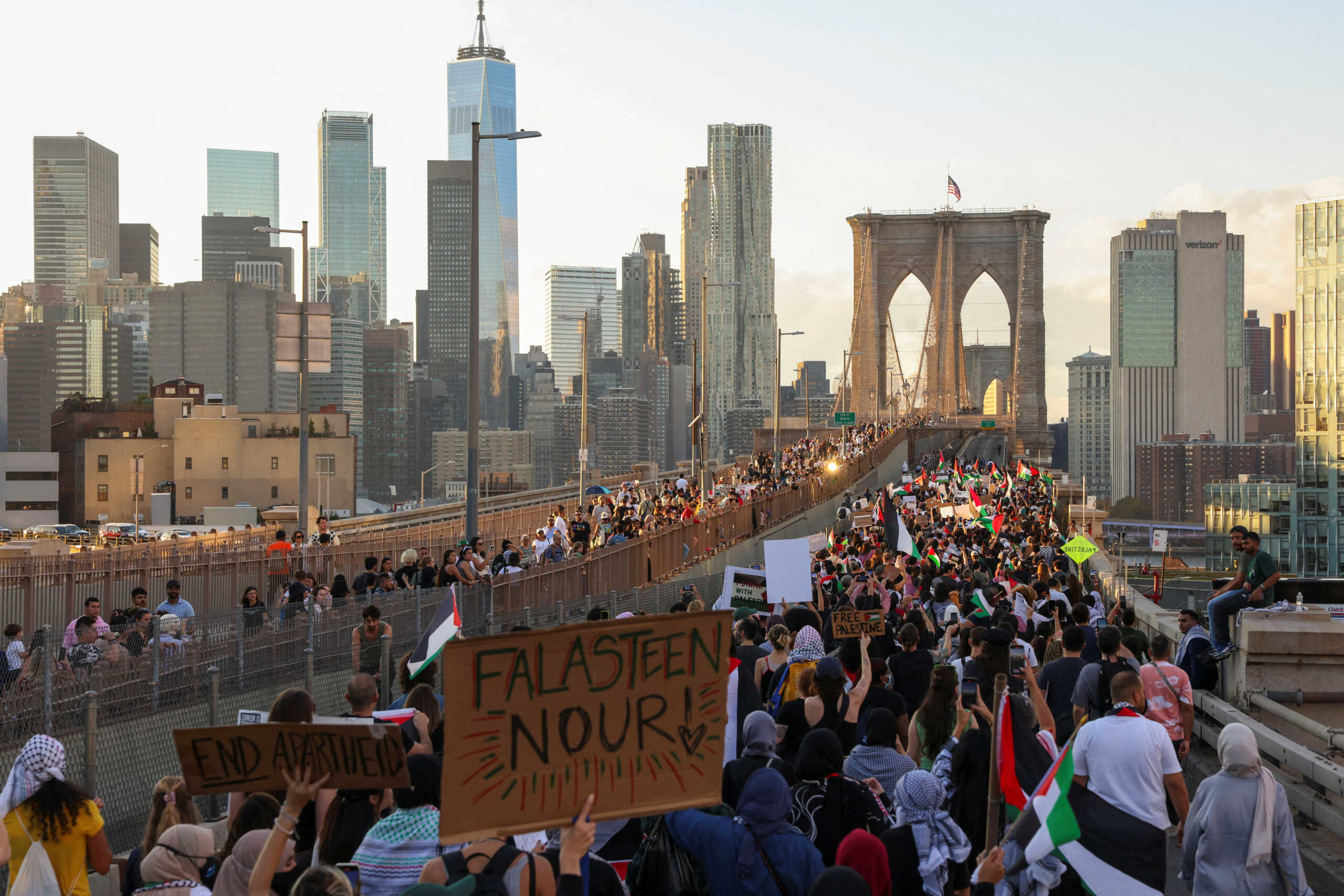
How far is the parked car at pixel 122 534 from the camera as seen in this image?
141 feet

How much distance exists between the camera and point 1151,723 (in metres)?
6.72

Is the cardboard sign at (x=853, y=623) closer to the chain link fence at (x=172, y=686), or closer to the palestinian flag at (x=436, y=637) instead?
the chain link fence at (x=172, y=686)

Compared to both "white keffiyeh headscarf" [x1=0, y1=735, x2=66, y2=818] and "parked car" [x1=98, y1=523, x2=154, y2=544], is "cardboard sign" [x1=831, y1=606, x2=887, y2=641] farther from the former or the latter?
"parked car" [x1=98, y1=523, x2=154, y2=544]

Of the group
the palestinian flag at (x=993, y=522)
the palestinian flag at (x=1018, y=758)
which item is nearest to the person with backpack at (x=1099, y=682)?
the palestinian flag at (x=1018, y=758)

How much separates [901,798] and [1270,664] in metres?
6.40

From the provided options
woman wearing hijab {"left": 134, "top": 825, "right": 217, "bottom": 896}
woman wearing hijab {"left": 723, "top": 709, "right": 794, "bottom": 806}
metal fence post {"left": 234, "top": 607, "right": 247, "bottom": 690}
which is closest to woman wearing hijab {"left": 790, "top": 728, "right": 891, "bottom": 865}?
woman wearing hijab {"left": 723, "top": 709, "right": 794, "bottom": 806}

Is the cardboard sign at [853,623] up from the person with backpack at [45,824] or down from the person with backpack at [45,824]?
up

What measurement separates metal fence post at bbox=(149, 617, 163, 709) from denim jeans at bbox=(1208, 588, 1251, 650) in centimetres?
827

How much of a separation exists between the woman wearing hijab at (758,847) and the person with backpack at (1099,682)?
369 cm

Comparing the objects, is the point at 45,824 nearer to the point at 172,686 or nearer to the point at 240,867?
the point at 240,867

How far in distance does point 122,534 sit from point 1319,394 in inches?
2558

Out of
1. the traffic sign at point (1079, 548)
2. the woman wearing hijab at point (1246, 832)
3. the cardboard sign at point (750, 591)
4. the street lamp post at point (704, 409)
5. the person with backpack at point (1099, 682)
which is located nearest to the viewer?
the woman wearing hijab at point (1246, 832)

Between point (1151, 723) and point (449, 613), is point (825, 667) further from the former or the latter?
point (449, 613)

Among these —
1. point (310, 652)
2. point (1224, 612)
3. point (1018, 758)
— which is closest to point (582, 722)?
point (1018, 758)
